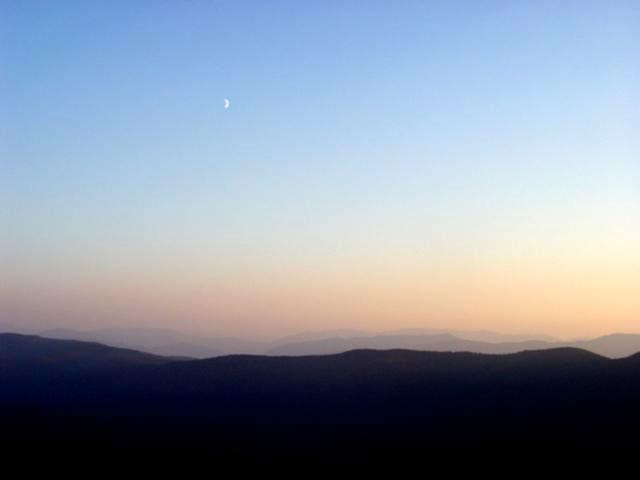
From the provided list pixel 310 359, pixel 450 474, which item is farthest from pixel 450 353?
pixel 450 474

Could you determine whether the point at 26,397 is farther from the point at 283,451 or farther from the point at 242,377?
the point at 283,451

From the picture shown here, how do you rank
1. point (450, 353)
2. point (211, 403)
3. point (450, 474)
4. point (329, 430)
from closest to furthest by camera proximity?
point (450, 474) < point (329, 430) < point (211, 403) < point (450, 353)

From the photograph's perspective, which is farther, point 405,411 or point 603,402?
point 405,411

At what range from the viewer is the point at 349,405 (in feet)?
133

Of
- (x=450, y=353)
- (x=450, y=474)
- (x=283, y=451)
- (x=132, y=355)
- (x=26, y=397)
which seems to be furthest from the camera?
(x=132, y=355)

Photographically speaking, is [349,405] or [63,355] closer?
[349,405]

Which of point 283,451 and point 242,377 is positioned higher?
point 242,377

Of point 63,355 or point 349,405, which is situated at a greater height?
point 63,355

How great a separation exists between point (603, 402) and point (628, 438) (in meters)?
4.33

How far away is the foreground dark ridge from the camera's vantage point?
1352 inches

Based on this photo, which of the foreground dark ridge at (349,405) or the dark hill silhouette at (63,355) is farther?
the dark hill silhouette at (63,355)

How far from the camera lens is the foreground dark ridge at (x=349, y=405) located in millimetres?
34344

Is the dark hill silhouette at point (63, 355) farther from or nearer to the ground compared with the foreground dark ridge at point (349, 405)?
farther from the ground

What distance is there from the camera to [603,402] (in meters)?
35.8
